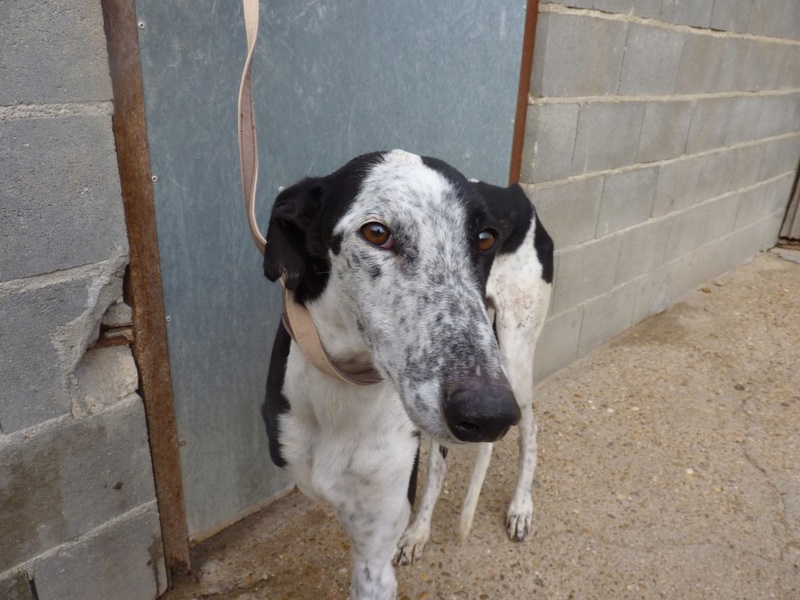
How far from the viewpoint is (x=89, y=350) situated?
5.84 ft

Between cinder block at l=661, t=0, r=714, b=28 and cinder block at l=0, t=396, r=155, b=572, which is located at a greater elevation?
cinder block at l=661, t=0, r=714, b=28

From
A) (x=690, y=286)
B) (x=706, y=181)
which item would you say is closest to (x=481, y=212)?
(x=706, y=181)

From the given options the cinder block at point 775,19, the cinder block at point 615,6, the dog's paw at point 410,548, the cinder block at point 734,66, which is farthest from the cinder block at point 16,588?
the cinder block at point 775,19

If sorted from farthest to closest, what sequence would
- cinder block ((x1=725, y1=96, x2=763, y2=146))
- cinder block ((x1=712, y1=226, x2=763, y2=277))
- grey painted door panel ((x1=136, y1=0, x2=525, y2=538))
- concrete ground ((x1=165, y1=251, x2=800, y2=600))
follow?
cinder block ((x1=712, y1=226, x2=763, y2=277)) < cinder block ((x1=725, y1=96, x2=763, y2=146)) < concrete ground ((x1=165, y1=251, x2=800, y2=600)) < grey painted door panel ((x1=136, y1=0, x2=525, y2=538))

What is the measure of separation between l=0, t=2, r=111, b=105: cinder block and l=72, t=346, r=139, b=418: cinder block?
723 mm

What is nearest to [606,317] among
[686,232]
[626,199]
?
[626,199]

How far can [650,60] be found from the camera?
11.5 ft

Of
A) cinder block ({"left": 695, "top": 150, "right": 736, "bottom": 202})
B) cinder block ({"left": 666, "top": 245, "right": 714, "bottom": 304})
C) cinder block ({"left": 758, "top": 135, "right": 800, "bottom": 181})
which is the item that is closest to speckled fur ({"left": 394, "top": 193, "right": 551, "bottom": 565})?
cinder block ({"left": 666, "top": 245, "right": 714, "bottom": 304})

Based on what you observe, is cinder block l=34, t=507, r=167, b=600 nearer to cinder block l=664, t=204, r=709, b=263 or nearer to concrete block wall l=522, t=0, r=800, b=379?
concrete block wall l=522, t=0, r=800, b=379

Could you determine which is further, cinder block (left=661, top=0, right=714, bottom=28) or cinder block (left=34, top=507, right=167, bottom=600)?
cinder block (left=661, top=0, right=714, bottom=28)

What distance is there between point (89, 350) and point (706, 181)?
444 cm

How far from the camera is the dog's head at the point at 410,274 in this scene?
1.13m

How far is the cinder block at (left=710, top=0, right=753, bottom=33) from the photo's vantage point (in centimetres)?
393

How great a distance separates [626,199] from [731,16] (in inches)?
60.0
